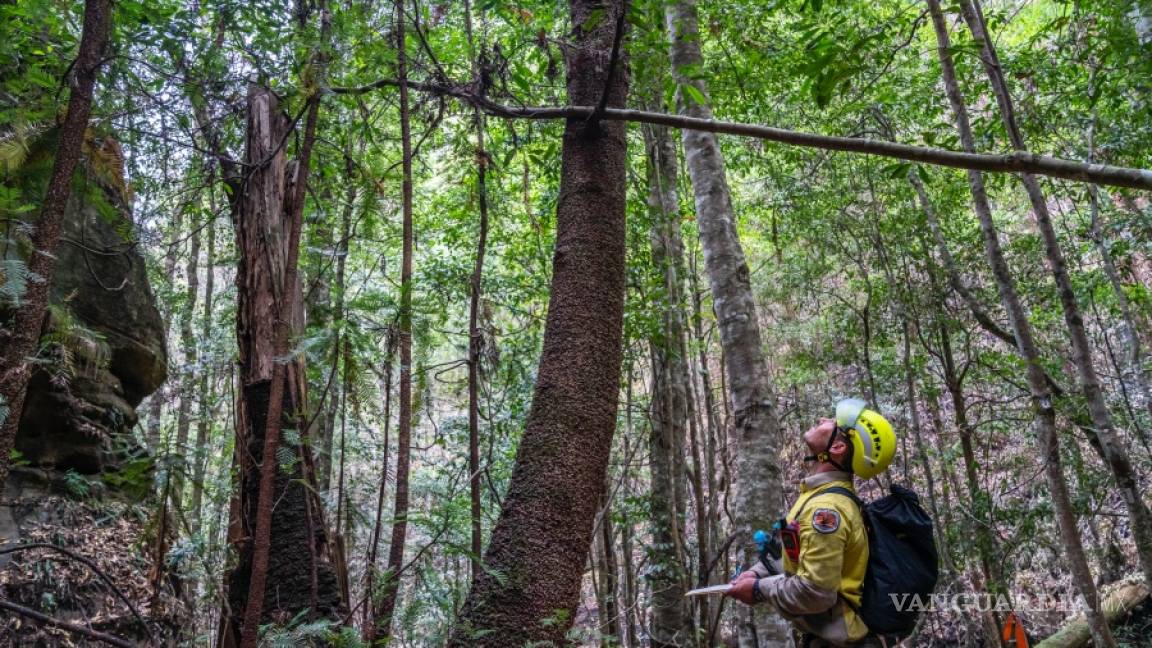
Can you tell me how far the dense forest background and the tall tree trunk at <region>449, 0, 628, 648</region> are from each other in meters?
0.02

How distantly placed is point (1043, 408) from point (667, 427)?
3071mm

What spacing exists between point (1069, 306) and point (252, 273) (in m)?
6.28

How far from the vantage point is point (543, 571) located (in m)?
2.96

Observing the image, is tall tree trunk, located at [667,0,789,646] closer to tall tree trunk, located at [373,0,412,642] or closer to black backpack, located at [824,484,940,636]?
black backpack, located at [824,484,940,636]

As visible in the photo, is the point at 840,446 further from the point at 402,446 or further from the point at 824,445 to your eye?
the point at 402,446

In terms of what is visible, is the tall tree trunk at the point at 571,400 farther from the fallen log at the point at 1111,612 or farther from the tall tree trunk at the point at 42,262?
the fallen log at the point at 1111,612

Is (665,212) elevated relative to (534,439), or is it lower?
elevated

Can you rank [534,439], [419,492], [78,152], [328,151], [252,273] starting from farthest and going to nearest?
[419,492]
[328,151]
[252,273]
[534,439]
[78,152]

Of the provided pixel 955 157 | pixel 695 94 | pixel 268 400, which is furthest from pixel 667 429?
pixel 955 157

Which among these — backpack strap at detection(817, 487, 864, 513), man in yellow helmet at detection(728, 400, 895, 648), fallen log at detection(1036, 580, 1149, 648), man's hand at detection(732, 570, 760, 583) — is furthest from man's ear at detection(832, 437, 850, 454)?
fallen log at detection(1036, 580, 1149, 648)

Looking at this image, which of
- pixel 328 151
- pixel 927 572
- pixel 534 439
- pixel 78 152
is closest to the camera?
pixel 78 152

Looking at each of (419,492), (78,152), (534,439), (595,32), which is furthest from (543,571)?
(419,492)

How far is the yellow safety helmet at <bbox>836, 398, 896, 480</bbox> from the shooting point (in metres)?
2.99

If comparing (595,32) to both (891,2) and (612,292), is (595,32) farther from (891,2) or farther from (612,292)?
(891,2)
